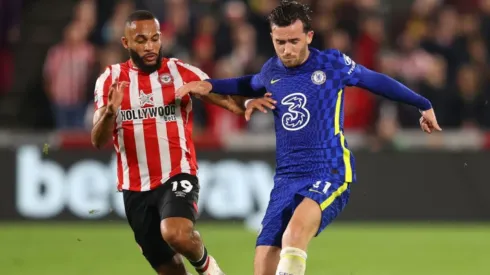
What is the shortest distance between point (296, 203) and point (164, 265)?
54.5 inches

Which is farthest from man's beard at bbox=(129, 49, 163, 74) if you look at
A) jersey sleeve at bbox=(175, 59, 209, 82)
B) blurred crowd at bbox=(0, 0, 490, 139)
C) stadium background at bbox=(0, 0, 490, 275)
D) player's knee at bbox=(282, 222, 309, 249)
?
blurred crowd at bbox=(0, 0, 490, 139)

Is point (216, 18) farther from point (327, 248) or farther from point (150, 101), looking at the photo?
point (150, 101)

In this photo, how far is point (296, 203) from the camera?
301 inches

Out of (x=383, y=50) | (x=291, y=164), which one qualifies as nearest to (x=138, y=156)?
(x=291, y=164)

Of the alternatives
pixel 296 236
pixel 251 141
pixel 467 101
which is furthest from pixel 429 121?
pixel 467 101

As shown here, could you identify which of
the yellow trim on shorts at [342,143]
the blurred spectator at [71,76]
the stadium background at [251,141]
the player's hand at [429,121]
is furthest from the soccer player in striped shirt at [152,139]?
the blurred spectator at [71,76]

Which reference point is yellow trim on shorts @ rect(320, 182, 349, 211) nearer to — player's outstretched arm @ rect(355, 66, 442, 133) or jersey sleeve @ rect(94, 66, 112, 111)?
player's outstretched arm @ rect(355, 66, 442, 133)

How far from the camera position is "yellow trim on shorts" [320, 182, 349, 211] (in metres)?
7.53

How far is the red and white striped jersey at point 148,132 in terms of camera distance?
8.41 m

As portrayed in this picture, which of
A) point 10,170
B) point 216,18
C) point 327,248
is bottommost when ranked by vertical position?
point 327,248

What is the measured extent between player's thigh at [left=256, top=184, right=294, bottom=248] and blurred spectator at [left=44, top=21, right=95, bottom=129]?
8.02 metres

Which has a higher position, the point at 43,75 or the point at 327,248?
the point at 43,75

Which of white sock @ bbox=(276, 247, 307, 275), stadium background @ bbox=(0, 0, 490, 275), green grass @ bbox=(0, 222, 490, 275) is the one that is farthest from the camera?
stadium background @ bbox=(0, 0, 490, 275)

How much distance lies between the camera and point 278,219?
7.69 metres
